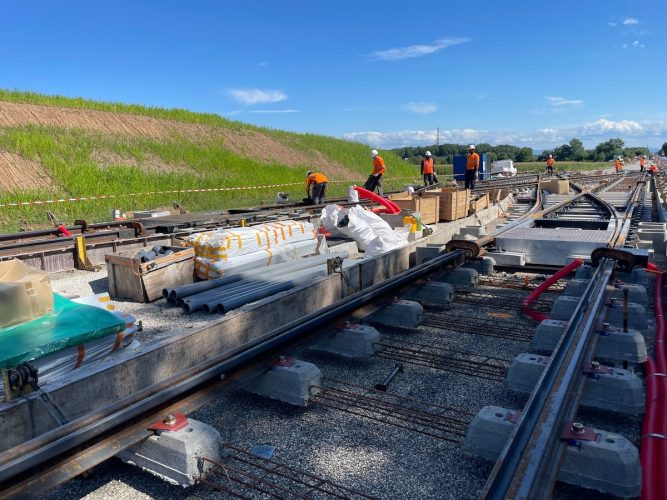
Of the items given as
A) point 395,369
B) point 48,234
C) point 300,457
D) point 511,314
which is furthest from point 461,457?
point 48,234

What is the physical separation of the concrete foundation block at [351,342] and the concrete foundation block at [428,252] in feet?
10.8

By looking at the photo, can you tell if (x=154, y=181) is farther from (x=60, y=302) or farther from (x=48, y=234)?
(x=60, y=302)

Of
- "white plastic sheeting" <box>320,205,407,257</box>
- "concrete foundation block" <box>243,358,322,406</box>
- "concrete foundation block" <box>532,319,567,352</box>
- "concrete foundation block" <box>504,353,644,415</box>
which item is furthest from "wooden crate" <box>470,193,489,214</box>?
"concrete foundation block" <box>243,358,322,406</box>

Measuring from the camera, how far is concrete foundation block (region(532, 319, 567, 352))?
14.6ft

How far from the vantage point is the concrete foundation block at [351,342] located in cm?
433

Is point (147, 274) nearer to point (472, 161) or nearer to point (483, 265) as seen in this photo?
point (483, 265)

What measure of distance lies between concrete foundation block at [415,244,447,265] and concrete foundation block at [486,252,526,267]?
0.76m

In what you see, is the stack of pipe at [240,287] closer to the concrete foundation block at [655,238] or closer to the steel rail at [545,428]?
the steel rail at [545,428]

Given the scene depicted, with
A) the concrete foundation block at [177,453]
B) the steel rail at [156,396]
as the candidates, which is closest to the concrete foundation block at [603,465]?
the concrete foundation block at [177,453]

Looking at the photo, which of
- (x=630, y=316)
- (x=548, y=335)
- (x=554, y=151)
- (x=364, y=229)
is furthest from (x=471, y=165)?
(x=554, y=151)

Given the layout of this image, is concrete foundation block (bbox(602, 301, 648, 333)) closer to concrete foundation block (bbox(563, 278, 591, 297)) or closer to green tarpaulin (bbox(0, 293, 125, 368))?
concrete foundation block (bbox(563, 278, 591, 297))

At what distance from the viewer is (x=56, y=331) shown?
14.0 feet

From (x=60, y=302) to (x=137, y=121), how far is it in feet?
110

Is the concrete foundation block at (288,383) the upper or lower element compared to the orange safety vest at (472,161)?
lower
